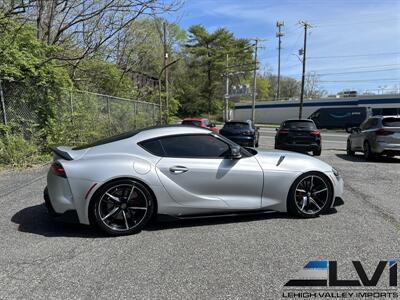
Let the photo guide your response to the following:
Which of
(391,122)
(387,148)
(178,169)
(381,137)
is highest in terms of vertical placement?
(391,122)

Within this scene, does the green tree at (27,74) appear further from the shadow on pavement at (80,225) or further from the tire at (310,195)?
the tire at (310,195)

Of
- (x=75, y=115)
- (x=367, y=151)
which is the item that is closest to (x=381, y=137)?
(x=367, y=151)

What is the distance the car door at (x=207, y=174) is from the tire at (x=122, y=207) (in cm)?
34

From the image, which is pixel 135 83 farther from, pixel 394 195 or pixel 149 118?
pixel 394 195

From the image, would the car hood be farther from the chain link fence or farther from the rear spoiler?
the chain link fence

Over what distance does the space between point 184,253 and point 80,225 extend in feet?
5.79

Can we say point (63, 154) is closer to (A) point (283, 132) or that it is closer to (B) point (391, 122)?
(B) point (391, 122)

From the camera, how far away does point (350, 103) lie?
58.3 metres

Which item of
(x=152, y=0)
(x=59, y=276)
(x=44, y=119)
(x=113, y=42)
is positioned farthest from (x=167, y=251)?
(x=113, y=42)

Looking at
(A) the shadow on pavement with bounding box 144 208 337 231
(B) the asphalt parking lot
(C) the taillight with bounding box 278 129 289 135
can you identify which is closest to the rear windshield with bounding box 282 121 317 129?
(C) the taillight with bounding box 278 129 289 135

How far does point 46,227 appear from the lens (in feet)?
17.8

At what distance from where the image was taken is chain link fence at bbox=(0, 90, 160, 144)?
11.6 m

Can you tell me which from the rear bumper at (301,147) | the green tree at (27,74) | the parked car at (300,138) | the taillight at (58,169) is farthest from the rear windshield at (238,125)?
the taillight at (58,169)

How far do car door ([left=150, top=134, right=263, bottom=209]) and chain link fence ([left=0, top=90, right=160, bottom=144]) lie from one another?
24.9 feet
